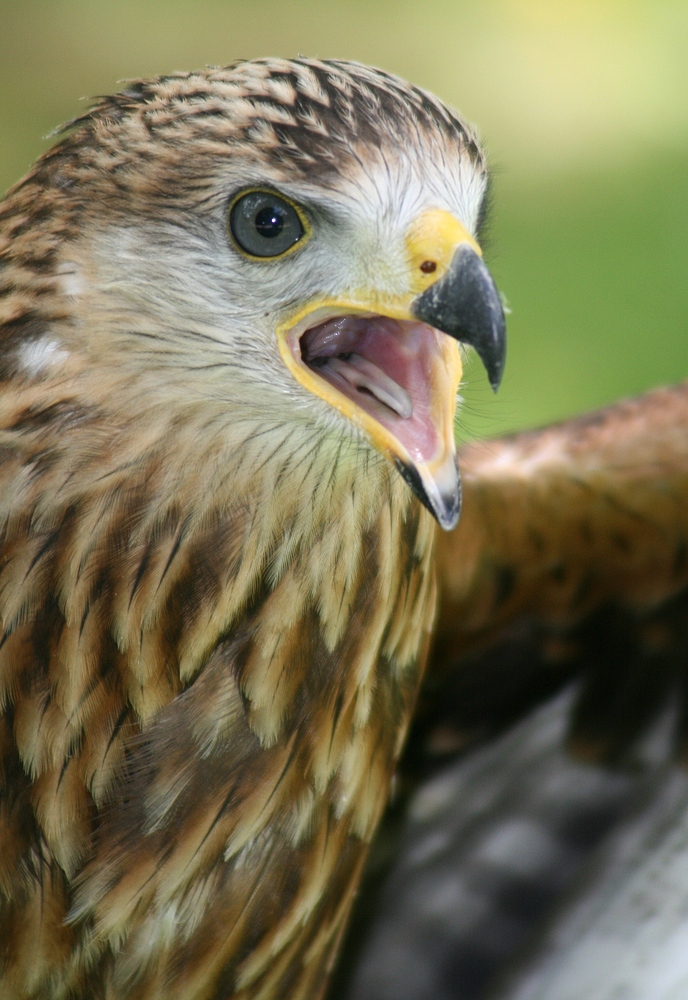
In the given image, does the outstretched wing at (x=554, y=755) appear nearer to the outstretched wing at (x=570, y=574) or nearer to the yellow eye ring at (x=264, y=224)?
the outstretched wing at (x=570, y=574)

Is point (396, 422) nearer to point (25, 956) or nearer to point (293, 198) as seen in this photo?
point (293, 198)

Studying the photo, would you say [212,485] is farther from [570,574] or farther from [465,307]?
[570,574]

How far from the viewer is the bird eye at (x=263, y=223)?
1016 millimetres

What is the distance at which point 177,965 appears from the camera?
3.90ft

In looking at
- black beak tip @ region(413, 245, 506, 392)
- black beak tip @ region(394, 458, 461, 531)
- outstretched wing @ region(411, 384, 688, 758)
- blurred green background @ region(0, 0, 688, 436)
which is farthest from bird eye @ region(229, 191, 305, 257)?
blurred green background @ region(0, 0, 688, 436)

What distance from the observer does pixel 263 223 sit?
102 cm

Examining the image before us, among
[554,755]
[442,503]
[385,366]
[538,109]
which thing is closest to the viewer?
[442,503]

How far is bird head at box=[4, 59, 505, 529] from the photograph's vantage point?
39.7 inches

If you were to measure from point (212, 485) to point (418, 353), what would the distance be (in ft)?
0.70

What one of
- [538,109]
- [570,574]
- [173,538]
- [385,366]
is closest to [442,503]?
[385,366]

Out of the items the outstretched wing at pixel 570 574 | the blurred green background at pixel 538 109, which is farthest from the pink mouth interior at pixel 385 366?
the blurred green background at pixel 538 109

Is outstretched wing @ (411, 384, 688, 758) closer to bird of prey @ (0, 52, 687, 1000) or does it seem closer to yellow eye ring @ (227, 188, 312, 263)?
bird of prey @ (0, 52, 687, 1000)

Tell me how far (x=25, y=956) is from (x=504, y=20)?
3.77 meters

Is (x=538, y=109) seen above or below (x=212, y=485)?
below
